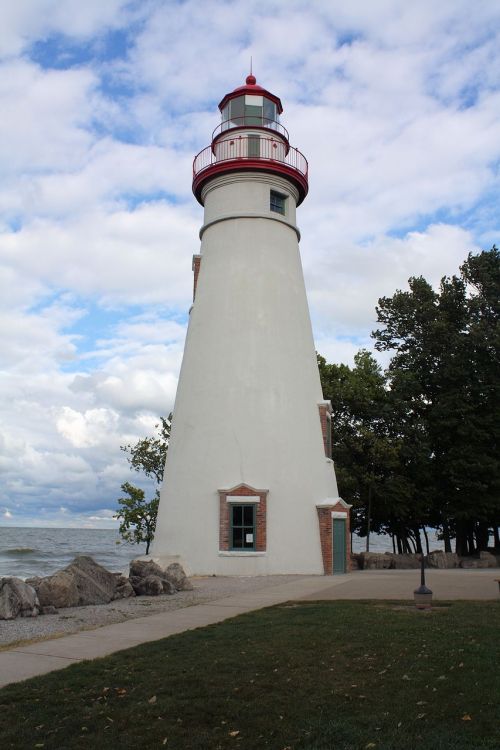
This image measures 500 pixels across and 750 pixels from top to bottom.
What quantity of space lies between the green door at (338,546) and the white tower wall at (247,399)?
757 mm

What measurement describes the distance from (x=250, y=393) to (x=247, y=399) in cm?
22

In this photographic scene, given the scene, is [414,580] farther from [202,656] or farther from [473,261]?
[473,261]

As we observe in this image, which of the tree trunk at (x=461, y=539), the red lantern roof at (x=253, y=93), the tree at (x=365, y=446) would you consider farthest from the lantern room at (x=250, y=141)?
the tree trunk at (x=461, y=539)

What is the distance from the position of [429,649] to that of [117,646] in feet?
13.2

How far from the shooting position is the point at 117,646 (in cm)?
904

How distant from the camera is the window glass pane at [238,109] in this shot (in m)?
24.1

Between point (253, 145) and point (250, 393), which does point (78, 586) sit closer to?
point (250, 393)

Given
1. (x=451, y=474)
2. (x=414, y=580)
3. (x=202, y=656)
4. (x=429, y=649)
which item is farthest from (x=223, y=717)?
(x=451, y=474)

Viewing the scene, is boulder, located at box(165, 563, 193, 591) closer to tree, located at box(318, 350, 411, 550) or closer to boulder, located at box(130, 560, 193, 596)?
boulder, located at box(130, 560, 193, 596)

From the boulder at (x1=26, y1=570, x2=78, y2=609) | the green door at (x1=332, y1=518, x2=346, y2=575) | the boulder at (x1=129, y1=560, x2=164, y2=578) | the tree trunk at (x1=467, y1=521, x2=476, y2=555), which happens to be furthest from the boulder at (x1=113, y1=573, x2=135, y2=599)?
the tree trunk at (x1=467, y1=521, x2=476, y2=555)

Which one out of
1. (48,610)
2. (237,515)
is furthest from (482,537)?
(48,610)

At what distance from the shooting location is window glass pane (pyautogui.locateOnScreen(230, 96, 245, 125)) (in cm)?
2406

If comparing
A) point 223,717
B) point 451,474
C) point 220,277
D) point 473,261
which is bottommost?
point 223,717

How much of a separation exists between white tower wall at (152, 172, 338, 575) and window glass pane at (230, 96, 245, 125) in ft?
7.61
